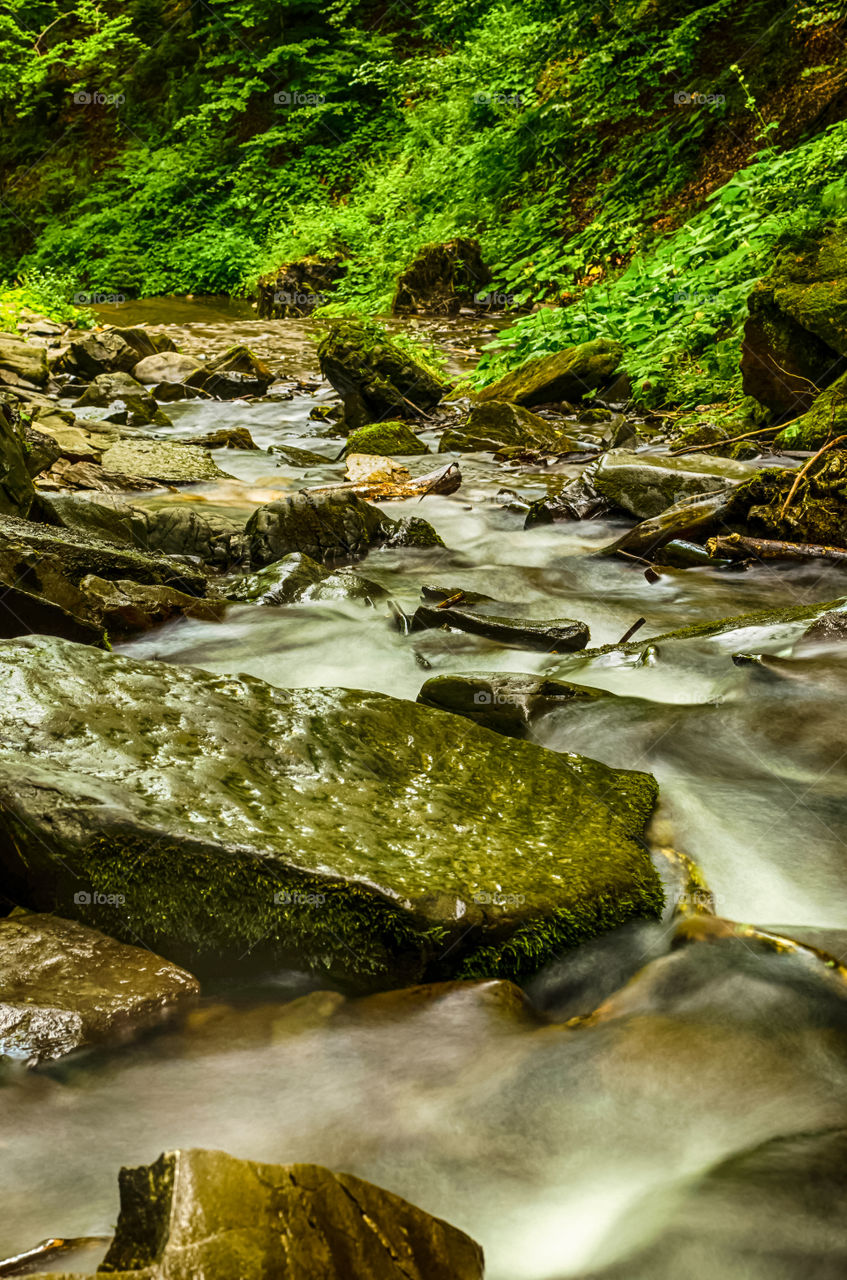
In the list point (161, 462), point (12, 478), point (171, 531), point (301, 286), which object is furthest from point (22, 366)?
point (301, 286)

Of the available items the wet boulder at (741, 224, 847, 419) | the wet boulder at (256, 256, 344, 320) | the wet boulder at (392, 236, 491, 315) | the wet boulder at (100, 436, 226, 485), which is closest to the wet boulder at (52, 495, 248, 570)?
the wet boulder at (100, 436, 226, 485)

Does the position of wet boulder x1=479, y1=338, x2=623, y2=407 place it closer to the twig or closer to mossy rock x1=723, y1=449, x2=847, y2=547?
mossy rock x1=723, y1=449, x2=847, y2=547

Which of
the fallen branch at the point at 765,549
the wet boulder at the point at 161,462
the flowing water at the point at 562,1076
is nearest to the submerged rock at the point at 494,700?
the flowing water at the point at 562,1076

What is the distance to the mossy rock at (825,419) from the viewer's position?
639 centimetres

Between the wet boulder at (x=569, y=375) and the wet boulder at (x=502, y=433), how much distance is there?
3.18 feet

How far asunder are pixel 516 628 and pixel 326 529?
2122 mm

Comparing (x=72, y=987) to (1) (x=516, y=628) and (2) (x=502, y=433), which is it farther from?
(2) (x=502, y=433)

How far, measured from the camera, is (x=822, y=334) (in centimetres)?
691

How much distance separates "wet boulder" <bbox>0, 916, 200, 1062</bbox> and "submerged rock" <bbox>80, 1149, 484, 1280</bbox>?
2.75ft

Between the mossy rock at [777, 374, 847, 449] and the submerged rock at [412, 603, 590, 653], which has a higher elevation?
the mossy rock at [777, 374, 847, 449]

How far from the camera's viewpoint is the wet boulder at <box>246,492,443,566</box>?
6.25 metres

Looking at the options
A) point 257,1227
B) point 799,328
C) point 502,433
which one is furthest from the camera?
point 502,433

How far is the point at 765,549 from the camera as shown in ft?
18.9

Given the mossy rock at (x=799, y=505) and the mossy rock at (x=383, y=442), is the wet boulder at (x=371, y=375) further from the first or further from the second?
the mossy rock at (x=799, y=505)
